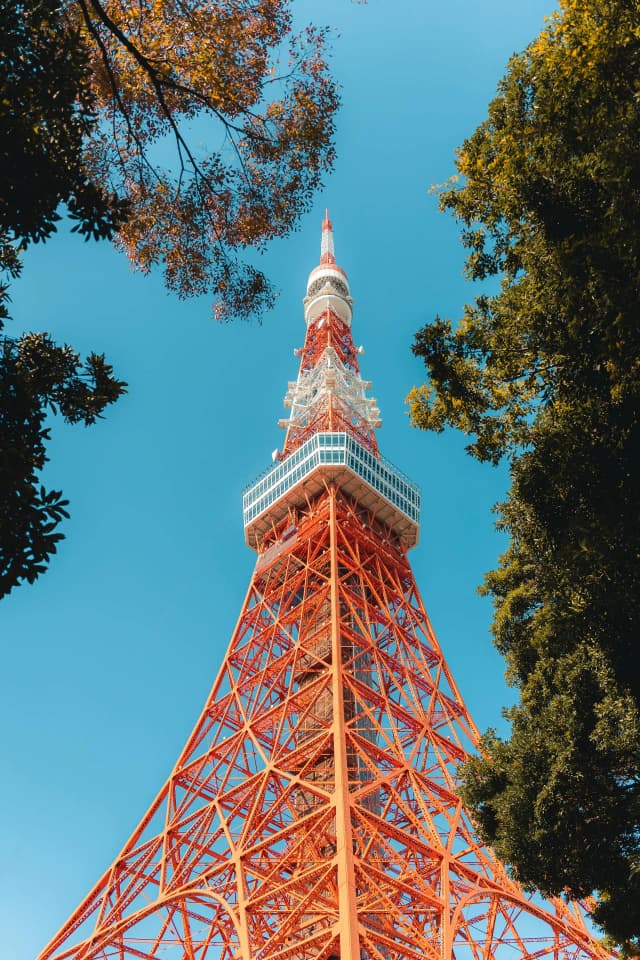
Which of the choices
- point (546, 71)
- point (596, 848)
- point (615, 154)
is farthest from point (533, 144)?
point (596, 848)

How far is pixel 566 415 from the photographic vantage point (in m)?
9.73

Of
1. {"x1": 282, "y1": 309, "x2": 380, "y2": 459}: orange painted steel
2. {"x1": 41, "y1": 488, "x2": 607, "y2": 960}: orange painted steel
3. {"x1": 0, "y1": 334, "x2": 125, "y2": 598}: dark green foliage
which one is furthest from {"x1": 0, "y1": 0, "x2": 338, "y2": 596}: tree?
{"x1": 282, "y1": 309, "x2": 380, "y2": 459}: orange painted steel

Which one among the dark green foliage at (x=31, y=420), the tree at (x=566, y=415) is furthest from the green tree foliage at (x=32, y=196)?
the tree at (x=566, y=415)

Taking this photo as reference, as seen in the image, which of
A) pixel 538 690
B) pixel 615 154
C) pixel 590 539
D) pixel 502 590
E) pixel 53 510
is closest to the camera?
pixel 53 510

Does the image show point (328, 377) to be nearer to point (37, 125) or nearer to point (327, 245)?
point (327, 245)

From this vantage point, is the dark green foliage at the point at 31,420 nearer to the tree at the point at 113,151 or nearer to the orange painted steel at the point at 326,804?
the tree at the point at 113,151

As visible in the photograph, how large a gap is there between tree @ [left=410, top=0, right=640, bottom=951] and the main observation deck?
779 inches

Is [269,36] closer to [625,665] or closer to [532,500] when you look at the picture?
[532,500]

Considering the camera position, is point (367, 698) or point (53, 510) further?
point (367, 698)

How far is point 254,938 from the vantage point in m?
19.6

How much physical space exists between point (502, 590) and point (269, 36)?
8.11 m

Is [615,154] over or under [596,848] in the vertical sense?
over

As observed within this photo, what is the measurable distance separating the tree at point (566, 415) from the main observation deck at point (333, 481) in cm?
1978

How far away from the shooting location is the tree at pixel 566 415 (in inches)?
347
